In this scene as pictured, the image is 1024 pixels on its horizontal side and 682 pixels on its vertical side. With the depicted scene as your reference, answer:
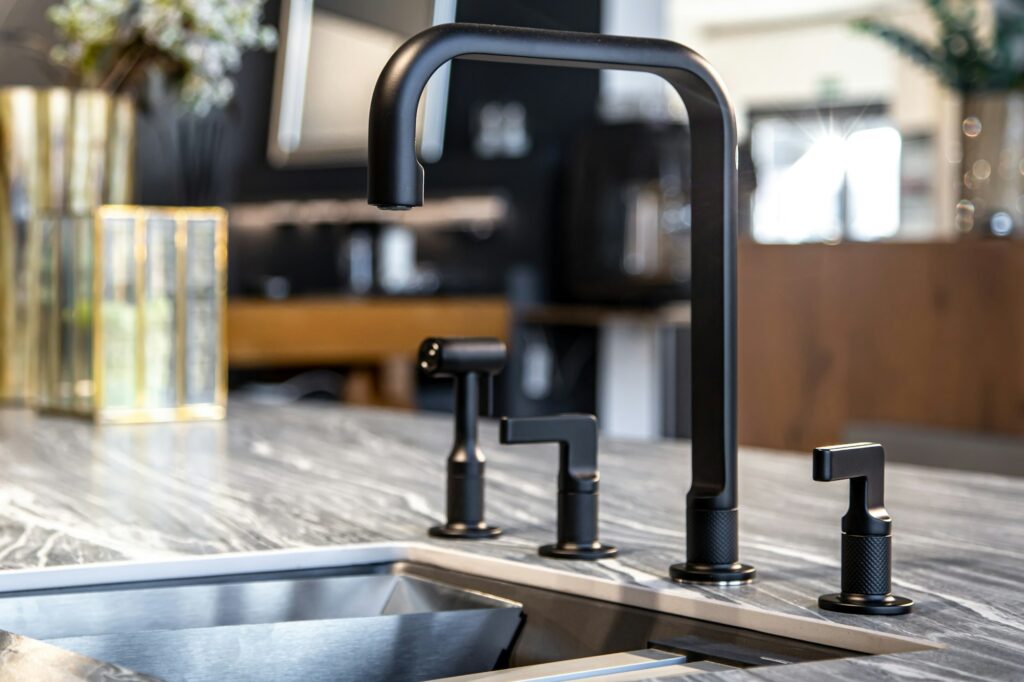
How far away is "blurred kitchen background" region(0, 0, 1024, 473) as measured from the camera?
7.75 feet

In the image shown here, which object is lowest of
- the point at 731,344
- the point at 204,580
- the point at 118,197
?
the point at 204,580

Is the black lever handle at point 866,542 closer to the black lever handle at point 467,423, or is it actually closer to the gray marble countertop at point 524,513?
the gray marble countertop at point 524,513

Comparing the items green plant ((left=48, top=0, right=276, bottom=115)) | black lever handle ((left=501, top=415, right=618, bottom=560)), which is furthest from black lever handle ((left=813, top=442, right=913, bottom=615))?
green plant ((left=48, top=0, right=276, bottom=115))

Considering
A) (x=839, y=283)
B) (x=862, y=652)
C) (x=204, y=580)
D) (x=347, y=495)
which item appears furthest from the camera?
(x=839, y=283)

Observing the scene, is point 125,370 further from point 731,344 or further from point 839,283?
point 839,283

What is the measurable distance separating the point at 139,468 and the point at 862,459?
72cm

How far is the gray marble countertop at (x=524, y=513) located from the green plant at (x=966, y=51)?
1.29 meters

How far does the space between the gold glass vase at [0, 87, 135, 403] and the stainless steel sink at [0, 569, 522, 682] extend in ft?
3.46

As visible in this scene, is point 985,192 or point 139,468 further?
point 985,192

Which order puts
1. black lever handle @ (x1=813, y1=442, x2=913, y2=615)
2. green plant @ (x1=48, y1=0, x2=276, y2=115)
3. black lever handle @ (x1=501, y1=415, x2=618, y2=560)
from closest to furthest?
black lever handle @ (x1=813, y1=442, x2=913, y2=615)
black lever handle @ (x1=501, y1=415, x2=618, y2=560)
green plant @ (x1=48, y1=0, x2=276, y2=115)

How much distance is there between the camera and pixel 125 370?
1474mm

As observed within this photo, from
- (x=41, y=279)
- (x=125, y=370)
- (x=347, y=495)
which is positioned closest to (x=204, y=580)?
(x=347, y=495)

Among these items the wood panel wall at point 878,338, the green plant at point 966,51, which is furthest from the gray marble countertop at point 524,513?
the green plant at point 966,51

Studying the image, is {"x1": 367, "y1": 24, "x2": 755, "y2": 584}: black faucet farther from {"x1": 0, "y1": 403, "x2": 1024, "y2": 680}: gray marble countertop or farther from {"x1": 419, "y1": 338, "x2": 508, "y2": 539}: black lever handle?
{"x1": 419, "y1": 338, "x2": 508, "y2": 539}: black lever handle
